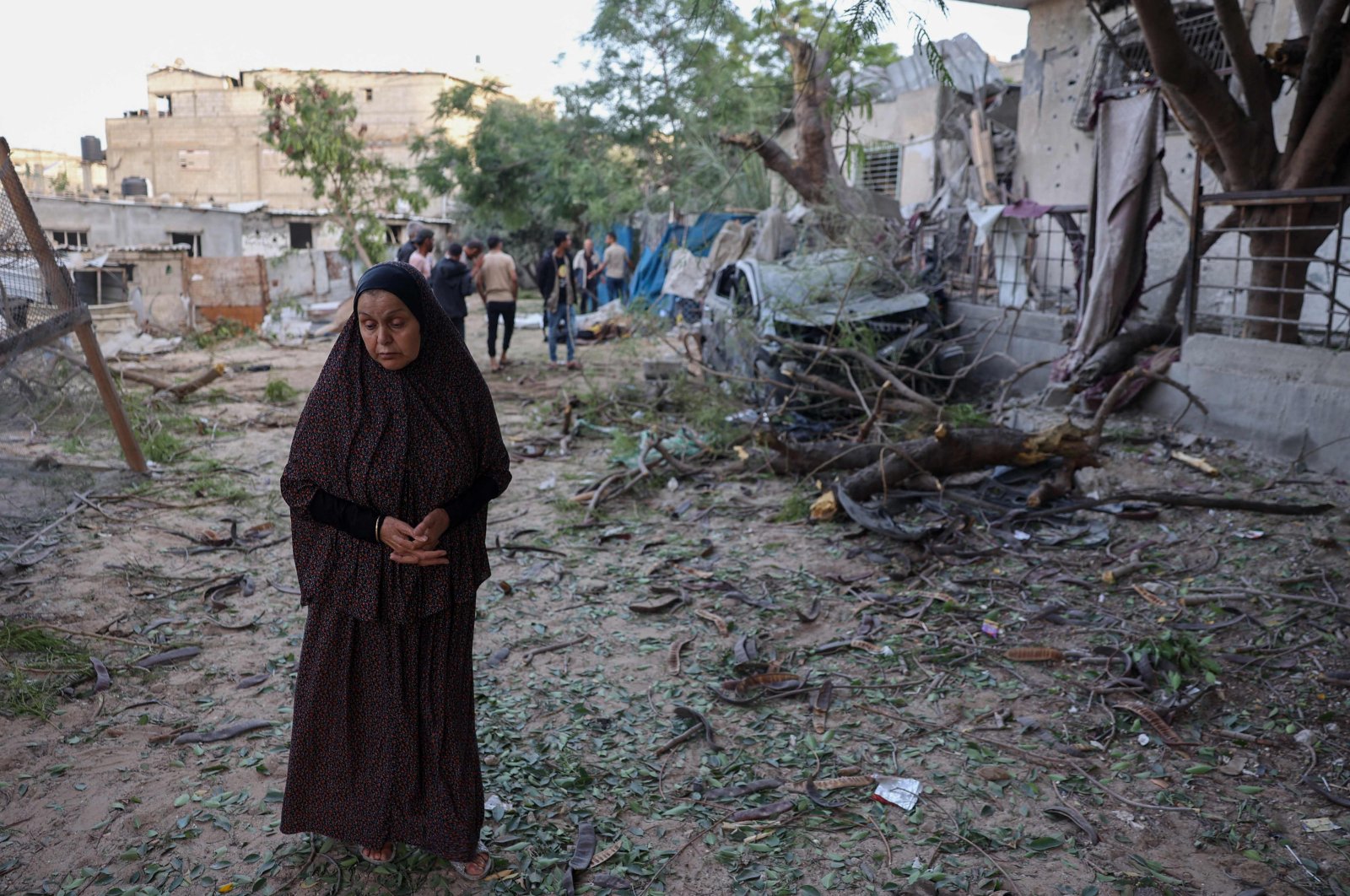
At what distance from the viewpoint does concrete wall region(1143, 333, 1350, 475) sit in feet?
20.2

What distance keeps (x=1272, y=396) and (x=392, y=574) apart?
633 cm

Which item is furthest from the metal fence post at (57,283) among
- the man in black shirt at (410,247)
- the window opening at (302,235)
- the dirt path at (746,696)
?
the window opening at (302,235)

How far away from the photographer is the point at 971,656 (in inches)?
173

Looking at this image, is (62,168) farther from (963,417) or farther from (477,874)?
(477,874)

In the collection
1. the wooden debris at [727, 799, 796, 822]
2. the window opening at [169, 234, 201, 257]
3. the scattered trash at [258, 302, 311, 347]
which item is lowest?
the wooden debris at [727, 799, 796, 822]

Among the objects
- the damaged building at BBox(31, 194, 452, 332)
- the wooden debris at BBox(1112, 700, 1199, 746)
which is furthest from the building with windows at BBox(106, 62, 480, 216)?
the wooden debris at BBox(1112, 700, 1199, 746)

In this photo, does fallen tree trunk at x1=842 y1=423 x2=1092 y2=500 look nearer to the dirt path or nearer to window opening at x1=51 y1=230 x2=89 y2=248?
the dirt path

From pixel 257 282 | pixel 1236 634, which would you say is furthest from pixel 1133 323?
pixel 257 282

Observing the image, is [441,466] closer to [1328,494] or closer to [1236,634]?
[1236,634]

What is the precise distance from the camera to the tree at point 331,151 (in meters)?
14.1

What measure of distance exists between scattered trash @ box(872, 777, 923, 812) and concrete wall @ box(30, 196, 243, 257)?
23.3 meters

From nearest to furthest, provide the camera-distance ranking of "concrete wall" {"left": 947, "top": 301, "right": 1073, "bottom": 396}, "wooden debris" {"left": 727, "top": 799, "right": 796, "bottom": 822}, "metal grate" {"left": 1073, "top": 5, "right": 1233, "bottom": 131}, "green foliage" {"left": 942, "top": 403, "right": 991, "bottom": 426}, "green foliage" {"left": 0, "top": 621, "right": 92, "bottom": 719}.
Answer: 1. "wooden debris" {"left": 727, "top": 799, "right": 796, "bottom": 822}
2. "green foliage" {"left": 0, "top": 621, "right": 92, "bottom": 719}
3. "green foliage" {"left": 942, "top": 403, "right": 991, "bottom": 426}
4. "concrete wall" {"left": 947, "top": 301, "right": 1073, "bottom": 396}
5. "metal grate" {"left": 1073, "top": 5, "right": 1233, "bottom": 131}

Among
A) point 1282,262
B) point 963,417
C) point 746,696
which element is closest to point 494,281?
point 963,417

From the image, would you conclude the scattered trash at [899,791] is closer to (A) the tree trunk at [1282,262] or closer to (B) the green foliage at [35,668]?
(B) the green foliage at [35,668]
